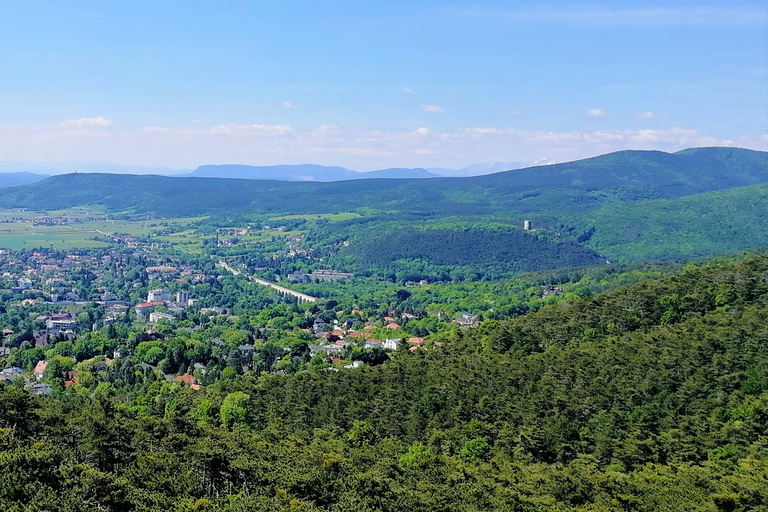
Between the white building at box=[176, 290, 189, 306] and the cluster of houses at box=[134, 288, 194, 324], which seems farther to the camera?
the white building at box=[176, 290, 189, 306]

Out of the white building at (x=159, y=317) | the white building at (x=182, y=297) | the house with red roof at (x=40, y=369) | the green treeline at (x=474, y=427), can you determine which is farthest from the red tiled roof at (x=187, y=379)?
the white building at (x=182, y=297)

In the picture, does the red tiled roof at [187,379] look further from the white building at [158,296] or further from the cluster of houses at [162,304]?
the white building at [158,296]

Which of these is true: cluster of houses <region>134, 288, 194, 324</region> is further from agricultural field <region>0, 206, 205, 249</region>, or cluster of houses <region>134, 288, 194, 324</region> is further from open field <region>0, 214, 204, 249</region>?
open field <region>0, 214, 204, 249</region>

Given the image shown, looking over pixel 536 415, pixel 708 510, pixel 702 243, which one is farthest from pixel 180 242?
pixel 708 510

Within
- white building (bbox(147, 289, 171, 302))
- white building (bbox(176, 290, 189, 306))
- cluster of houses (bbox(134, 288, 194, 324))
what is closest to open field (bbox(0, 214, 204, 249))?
white building (bbox(147, 289, 171, 302))

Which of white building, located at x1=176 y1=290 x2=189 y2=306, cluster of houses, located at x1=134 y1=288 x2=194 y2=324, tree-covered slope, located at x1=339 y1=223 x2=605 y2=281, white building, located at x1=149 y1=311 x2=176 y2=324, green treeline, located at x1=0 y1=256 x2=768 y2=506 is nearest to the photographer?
green treeline, located at x1=0 y1=256 x2=768 y2=506

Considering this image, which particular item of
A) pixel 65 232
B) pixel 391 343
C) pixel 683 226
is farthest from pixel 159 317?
pixel 65 232

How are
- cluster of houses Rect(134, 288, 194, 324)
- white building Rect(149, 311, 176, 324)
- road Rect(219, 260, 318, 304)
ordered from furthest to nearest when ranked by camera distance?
1. road Rect(219, 260, 318, 304)
2. cluster of houses Rect(134, 288, 194, 324)
3. white building Rect(149, 311, 176, 324)
